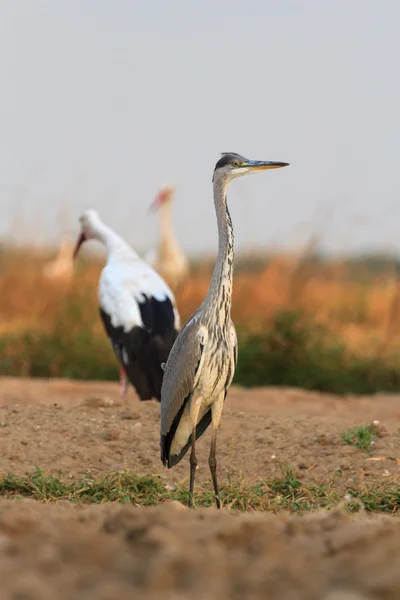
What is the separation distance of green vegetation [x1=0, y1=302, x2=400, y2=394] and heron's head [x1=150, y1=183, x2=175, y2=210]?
9.97 ft

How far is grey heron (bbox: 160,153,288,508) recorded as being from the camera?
15.1 feet

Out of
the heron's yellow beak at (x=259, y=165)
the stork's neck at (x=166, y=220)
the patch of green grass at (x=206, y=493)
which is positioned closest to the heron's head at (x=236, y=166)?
the heron's yellow beak at (x=259, y=165)

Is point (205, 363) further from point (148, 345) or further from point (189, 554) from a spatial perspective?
point (148, 345)

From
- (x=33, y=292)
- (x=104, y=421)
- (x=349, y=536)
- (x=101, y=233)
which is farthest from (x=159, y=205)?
(x=349, y=536)

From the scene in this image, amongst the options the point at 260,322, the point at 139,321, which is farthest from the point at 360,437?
the point at 260,322

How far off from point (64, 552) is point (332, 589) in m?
0.71

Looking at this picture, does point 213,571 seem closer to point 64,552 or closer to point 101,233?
point 64,552

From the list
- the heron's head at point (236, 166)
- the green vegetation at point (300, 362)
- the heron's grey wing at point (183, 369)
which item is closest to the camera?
the heron's grey wing at point (183, 369)

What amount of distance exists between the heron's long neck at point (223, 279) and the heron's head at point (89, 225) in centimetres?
414

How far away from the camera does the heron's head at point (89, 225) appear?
8.92 metres

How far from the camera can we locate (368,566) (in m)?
2.50

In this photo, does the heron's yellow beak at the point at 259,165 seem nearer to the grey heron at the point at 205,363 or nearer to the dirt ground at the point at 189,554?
the grey heron at the point at 205,363

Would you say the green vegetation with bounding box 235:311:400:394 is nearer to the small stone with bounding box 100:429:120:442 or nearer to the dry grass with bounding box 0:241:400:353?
the dry grass with bounding box 0:241:400:353

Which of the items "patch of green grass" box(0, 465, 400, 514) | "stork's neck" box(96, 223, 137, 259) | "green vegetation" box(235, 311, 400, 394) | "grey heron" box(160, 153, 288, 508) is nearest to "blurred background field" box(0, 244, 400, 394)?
"green vegetation" box(235, 311, 400, 394)
